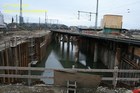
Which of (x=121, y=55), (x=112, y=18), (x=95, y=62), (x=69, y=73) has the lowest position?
(x=95, y=62)

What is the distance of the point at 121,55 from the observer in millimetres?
28594

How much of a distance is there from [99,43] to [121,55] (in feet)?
52.5

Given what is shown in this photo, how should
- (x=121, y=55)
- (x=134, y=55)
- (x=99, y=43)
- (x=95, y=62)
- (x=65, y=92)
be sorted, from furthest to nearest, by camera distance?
(x=99, y=43) < (x=95, y=62) < (x=121, y=55) < (x=134, y=55) < (x=65, y=92)

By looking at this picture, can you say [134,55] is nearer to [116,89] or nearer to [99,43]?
[116,89]

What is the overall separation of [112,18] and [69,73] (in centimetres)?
4737

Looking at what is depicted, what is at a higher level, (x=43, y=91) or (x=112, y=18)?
(x=112, y=18)

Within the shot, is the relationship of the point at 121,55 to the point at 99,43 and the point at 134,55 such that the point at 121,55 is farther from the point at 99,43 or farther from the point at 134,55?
the point at 99,43

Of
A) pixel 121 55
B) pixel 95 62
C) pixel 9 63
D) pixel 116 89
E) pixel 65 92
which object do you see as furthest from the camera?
pixel 95 62

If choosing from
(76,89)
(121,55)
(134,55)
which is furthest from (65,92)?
(121,55)

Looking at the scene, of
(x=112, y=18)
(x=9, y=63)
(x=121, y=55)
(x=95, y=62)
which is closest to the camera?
(x=9, y=63)

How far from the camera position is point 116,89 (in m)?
10.3

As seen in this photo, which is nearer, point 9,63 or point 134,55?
point 9,63

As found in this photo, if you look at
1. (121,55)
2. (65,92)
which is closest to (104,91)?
(65,92)

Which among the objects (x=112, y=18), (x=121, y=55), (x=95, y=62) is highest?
(x=112, y=18)
